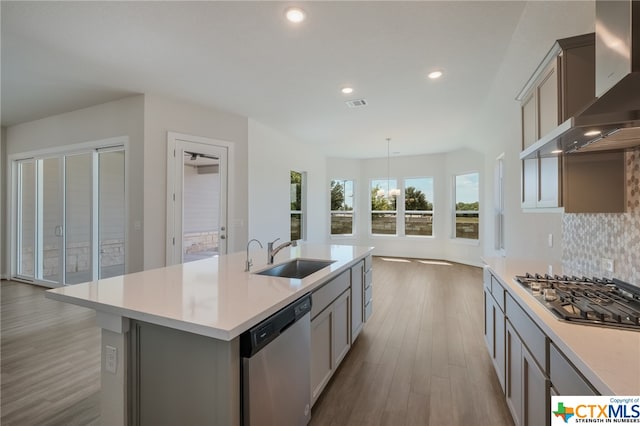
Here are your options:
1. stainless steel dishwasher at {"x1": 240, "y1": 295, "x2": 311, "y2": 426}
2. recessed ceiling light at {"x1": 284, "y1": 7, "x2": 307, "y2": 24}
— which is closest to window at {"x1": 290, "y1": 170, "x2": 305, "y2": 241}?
recessed ceiling light at {"x1": 284, "y1": 7, "x2": 307, "y2": 24}

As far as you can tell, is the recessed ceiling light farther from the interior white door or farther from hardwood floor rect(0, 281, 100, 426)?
hardwood floor rect(0, 281, 100, 426)

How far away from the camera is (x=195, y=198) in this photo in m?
4.34

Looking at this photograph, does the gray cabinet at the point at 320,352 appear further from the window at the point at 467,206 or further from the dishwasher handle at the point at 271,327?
the window at the point at 467,206

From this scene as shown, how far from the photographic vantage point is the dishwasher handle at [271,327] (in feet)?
3.97

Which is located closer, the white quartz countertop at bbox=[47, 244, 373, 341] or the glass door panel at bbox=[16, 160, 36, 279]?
the white quartz countertop at bbox=[47, 244, 373, 341]

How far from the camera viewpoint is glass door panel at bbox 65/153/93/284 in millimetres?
4645

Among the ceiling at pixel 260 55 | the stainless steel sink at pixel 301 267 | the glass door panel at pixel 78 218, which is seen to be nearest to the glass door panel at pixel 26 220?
the glass door panel at pixel 78 218

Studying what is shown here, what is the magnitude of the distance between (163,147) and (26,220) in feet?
12.5

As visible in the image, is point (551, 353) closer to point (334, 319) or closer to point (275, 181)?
point (334, 319)

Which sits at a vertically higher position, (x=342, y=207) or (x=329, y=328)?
(x=342, y=207)

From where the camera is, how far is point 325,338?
2.07 metres

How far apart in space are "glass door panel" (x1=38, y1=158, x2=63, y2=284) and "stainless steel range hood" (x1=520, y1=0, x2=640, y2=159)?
22.1 ft

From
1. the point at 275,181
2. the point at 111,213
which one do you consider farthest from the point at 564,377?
the point at 111,213

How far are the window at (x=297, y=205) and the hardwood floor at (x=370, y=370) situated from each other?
121 inches
